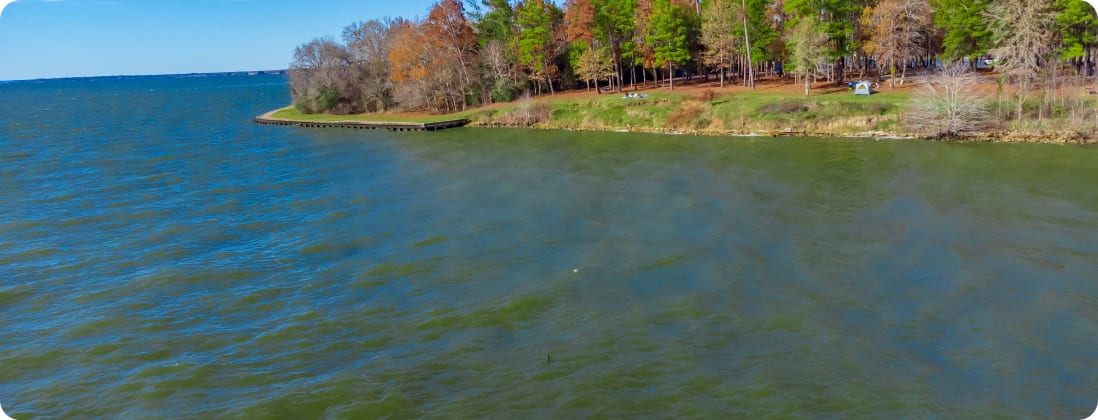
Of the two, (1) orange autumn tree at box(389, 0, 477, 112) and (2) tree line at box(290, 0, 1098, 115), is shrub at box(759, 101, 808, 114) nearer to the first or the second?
(2) tree line at box(290, 0, 1098, 115)

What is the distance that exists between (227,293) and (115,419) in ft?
29.9

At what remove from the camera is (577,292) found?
24.6m

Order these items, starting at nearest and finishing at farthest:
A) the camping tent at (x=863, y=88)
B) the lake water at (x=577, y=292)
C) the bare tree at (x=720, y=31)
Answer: the lake water at (x=577, y=292), the camping tent at (x=863, y=88), the bare tree at (x=720, y=31)

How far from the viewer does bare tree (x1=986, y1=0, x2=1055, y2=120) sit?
50250 mm

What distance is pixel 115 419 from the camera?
17391 millimetres

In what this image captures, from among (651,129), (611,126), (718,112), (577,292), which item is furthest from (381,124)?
(577,292)

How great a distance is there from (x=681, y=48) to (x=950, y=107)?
1404 inches

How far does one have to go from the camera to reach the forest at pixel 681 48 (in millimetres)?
52688

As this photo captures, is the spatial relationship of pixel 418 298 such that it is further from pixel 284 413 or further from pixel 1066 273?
pixel 1066 273

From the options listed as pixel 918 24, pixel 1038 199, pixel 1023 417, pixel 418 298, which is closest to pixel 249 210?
pixel 418 298

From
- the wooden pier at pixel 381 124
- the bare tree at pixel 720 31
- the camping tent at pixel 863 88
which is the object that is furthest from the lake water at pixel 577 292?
the bare tree at pixel 720 31

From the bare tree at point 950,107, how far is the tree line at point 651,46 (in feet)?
12.5

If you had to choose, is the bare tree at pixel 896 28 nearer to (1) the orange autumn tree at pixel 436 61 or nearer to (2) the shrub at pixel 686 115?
(2) the shrub at pixel 686 115

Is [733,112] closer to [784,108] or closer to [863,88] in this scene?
[784,108]
